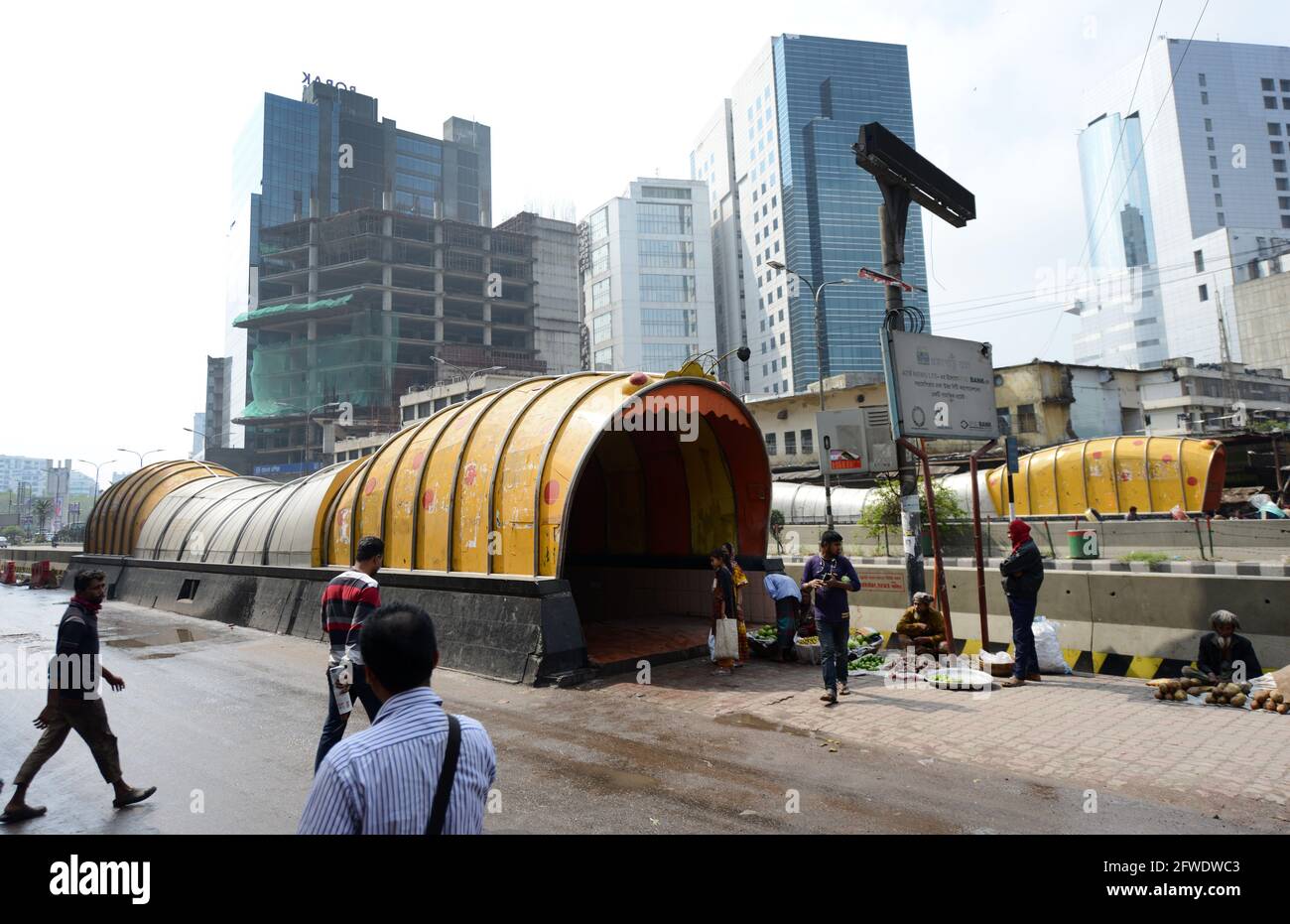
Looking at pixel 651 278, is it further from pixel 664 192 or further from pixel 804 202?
pixel 804 202

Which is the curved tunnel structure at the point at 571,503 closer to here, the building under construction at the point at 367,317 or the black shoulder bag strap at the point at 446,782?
the black shoulder bag strap at the point at 446,782

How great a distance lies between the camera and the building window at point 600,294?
11725 centimetres

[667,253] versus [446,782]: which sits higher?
[667,253]

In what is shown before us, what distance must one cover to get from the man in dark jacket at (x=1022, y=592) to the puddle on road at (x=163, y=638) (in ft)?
47.8

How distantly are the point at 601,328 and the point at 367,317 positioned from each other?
1528 inches

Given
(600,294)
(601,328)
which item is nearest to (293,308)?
(601,328)

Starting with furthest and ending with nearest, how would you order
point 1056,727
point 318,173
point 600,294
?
point 600,294 → point 318,173 → point 1056,727

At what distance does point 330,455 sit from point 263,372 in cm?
2619

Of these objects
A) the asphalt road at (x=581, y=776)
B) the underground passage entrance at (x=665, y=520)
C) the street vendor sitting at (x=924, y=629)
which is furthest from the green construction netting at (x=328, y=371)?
the street vendor sitting at (x=924, y=629)

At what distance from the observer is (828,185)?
449 feet

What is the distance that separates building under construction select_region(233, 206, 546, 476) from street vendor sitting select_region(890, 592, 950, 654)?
87.0 meters

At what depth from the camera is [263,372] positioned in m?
96.9
